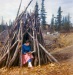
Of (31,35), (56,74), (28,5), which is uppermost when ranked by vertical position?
(28,5)

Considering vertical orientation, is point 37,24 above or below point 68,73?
above

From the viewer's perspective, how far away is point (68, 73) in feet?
30.5

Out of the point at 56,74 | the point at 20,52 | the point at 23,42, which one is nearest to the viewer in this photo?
the point at 56,74

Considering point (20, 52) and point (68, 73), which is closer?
point (68, 73)

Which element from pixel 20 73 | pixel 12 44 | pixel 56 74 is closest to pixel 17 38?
pixel 12 44

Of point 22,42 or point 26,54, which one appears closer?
point 26,54

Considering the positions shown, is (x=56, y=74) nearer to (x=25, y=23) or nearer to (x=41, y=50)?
(x=41, y=50)

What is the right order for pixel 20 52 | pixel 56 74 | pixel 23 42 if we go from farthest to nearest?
pixel 23 42
pixel 20 52
pixel 56 74

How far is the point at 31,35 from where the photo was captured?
11.1 meters

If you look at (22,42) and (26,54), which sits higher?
(22,42)

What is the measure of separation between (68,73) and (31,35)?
8.72 feet

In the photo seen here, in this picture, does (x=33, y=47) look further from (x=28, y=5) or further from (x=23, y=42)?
(x=28, y=5)

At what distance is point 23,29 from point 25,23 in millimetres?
293

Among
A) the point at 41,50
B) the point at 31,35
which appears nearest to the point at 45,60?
Result: the point at 41,50
